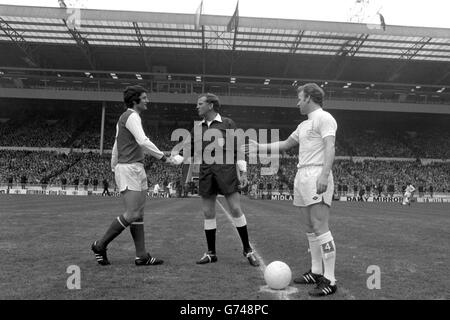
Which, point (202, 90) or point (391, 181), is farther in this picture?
point (202, 90)

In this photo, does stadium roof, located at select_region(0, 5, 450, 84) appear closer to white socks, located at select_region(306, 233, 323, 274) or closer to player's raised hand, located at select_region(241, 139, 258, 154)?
player's raised hand, located at select_region(241, 139, 258, 154)

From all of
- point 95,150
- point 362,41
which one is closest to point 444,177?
point 362,41

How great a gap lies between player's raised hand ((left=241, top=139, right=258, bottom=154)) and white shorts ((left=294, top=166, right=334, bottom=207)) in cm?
91

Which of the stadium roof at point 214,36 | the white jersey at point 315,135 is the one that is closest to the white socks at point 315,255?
the white jersey at point 315,135

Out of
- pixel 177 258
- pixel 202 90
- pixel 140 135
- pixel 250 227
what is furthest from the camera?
pixel 202 90

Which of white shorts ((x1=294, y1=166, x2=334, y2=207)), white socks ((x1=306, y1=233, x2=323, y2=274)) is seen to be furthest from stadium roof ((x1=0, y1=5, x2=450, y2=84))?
white socks ((x1=306, y1=233, x2=323, y2=274))

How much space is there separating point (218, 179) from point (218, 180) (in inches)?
0.6

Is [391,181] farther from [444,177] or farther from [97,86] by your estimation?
[97,86]

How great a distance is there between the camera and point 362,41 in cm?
4253

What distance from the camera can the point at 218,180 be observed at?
584 cm

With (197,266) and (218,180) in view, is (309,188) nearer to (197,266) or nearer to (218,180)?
(218,180)
